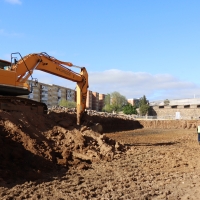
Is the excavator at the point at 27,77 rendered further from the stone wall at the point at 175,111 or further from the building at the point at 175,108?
the building at the point at 175,108

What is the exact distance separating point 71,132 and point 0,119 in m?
2.87

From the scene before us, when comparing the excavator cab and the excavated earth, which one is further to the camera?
the excavator cab

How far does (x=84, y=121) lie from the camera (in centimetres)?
1541

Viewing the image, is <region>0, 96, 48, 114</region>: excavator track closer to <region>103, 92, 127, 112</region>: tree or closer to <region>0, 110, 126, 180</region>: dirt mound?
<region>0, 110, 126, 180</region>: dirt mound

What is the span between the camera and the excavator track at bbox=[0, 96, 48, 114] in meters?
11.8

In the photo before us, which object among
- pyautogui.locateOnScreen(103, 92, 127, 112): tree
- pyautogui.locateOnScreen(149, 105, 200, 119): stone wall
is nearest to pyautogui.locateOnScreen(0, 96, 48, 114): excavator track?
pyautogui.locateOnScreen(149, 105, 200, 119): stone wall

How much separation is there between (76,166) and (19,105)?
418cm

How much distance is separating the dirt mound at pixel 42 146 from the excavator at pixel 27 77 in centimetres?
70

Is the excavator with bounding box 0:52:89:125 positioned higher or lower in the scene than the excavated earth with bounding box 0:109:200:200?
higher

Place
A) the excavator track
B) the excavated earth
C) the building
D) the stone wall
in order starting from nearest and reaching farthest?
the excavated earth < the excavator track < the stone wall < the building

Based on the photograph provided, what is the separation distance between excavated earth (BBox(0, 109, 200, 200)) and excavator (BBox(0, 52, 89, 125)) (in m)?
0.77

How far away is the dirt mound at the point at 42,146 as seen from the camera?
8.44 metres

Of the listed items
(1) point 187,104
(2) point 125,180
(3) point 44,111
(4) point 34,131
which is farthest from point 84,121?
(1) point 187,104

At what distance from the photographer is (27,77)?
42.4 feet
